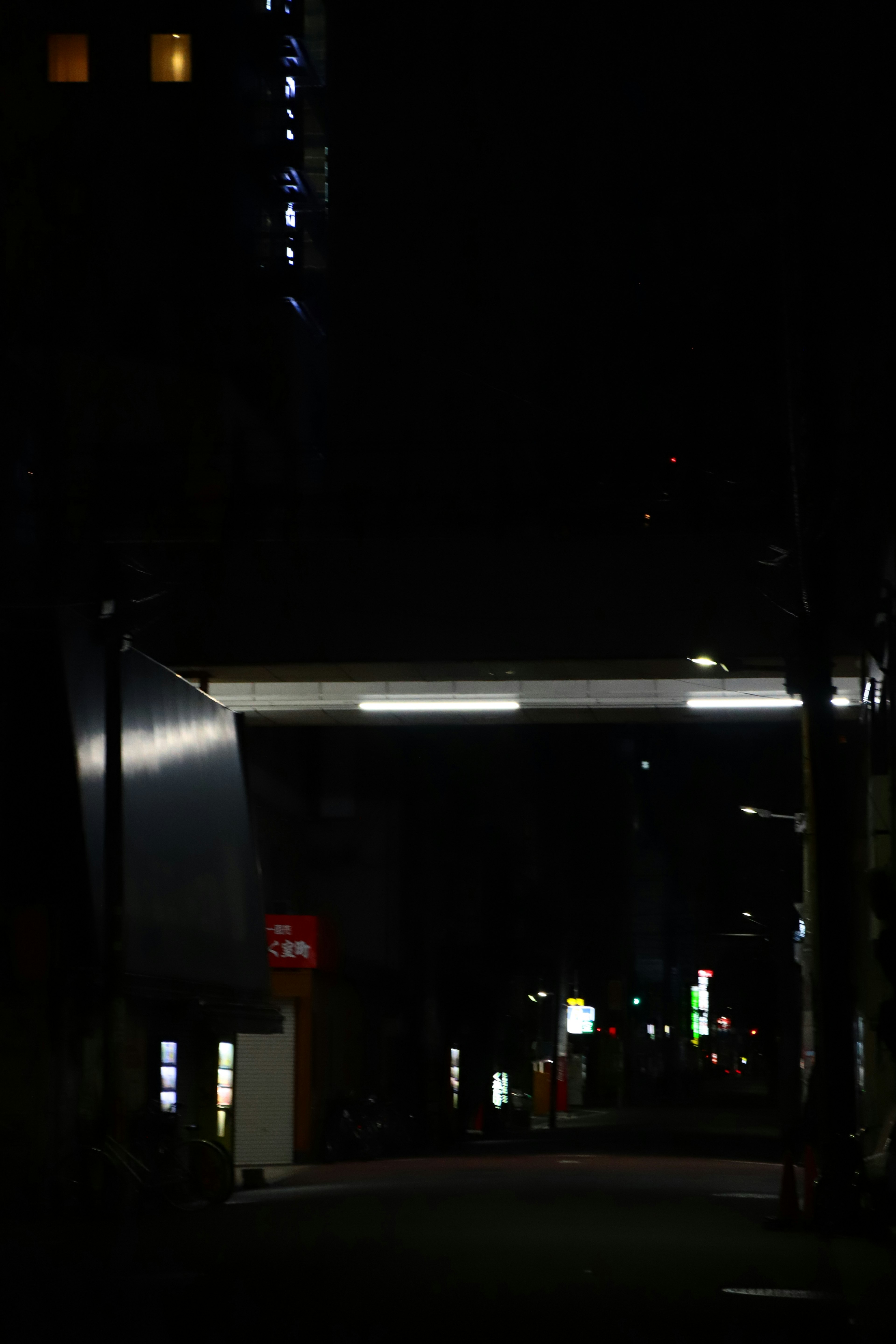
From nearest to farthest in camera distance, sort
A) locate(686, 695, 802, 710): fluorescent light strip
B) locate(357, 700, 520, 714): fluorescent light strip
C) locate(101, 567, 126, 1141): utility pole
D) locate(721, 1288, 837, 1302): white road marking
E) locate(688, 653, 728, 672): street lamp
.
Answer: locate(721, 1288, 837, 1302): white road marking < locate(101, 567, 126, 1141): utility pole < locate(688, 653, 728, 672): street lamp < locate(686, 695, 802, 710): fluorescent light strip < locate(357, 700, 520, 714): fluorescent light strip

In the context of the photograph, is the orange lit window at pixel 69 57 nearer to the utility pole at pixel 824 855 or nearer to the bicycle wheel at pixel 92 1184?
the utility pole at pixel 824 855

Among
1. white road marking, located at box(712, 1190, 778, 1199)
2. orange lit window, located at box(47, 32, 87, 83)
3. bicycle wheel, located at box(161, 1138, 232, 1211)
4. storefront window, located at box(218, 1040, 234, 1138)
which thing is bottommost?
white road marking, located at box(712, 1190, 778, 1199)

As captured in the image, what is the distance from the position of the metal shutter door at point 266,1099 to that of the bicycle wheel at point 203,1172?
33.7ft

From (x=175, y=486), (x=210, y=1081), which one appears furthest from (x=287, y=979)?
(x=175, y=486)

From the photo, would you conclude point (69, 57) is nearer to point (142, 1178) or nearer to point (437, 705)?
point (437, 705)

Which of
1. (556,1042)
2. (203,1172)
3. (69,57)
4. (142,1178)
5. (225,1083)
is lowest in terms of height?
(203,1172)

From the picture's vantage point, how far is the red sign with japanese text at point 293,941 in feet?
110

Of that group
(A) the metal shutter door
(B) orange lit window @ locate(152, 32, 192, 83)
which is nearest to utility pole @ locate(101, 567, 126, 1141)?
(A) the metal shutter door

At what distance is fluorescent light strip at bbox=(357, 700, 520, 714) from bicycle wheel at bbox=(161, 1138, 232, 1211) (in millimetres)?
7234

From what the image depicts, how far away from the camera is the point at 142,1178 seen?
66.2ft

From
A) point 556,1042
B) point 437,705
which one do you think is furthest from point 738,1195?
point 556,1042

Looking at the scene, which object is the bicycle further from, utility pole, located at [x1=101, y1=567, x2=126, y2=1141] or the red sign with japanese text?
the red sign with japanese text

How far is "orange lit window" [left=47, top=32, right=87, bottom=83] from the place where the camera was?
193ft

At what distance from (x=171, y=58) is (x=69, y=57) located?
3.56 metres
